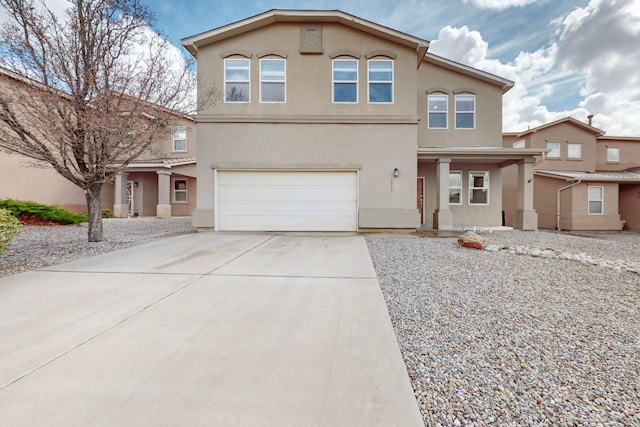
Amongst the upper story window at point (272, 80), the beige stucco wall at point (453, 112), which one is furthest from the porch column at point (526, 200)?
the upper story window at point (272, 80)

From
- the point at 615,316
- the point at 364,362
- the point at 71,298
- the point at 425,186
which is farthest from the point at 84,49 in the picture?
the point at 425,186

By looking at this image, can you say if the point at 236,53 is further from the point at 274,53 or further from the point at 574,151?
the point at 574,151

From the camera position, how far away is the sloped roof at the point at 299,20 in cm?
963

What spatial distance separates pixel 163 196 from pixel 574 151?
24.1 m

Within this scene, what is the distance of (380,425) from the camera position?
170 centimetres

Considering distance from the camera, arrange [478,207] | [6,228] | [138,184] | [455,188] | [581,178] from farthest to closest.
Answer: [138,184], [581,178], [455,188], [478,207], [6,228]

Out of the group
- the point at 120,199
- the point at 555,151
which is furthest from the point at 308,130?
the point at 555,151

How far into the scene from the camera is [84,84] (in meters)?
6.62

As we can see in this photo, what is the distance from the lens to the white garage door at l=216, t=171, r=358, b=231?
10.1m

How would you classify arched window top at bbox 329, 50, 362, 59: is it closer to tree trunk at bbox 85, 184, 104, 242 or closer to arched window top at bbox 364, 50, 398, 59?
arched window top at bbox 364, 50, 398, 59

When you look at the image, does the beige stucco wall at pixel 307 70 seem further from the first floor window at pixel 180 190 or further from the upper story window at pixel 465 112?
the first floor window at pixel 180 190

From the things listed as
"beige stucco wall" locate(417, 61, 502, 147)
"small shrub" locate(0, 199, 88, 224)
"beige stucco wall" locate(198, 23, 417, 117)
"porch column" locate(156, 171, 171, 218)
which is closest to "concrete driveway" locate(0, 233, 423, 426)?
"beige stucco wall" locate(198, 23, 417, 117)

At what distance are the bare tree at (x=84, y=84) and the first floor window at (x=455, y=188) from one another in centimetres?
1122

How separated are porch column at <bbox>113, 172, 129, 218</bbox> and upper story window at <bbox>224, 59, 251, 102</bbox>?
10243 mm
